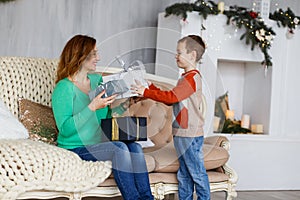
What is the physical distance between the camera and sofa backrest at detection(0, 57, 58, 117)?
352 centimetres

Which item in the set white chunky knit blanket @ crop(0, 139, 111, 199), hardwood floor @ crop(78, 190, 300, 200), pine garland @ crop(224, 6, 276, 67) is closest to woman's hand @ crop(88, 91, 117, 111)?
white chunky knit blanket @ crop(0, 139, 111, 199)

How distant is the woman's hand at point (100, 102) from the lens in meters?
3.11

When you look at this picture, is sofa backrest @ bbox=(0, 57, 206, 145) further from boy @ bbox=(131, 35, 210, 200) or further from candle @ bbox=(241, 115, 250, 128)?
candle @ bbox=(241, 115, 250, 128)

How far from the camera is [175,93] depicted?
3.18m

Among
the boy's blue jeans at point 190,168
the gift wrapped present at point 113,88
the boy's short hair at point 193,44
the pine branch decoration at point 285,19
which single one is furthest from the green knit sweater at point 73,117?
the pine branch decoration at point 285,19

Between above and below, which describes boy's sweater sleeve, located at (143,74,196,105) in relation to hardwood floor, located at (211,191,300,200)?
above

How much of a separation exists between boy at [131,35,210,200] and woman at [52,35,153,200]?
251 mm

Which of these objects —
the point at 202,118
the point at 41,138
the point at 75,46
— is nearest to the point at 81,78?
the point at 75,46

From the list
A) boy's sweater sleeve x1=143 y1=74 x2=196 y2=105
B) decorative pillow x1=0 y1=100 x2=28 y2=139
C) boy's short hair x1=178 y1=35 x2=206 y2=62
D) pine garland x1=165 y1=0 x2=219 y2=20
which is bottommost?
decorative pillow x1=0 y1=100 x2=28 y2=139

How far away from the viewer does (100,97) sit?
3123 millimetres

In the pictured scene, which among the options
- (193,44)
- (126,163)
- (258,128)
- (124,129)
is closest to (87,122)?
(124,129)

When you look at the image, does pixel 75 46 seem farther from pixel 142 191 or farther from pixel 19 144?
pixel 142 191

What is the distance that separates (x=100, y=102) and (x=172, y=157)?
0.57m

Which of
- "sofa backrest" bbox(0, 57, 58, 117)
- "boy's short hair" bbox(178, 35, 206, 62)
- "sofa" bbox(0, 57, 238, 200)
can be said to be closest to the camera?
"sofa" bbox(0, 57, 238, 200)
